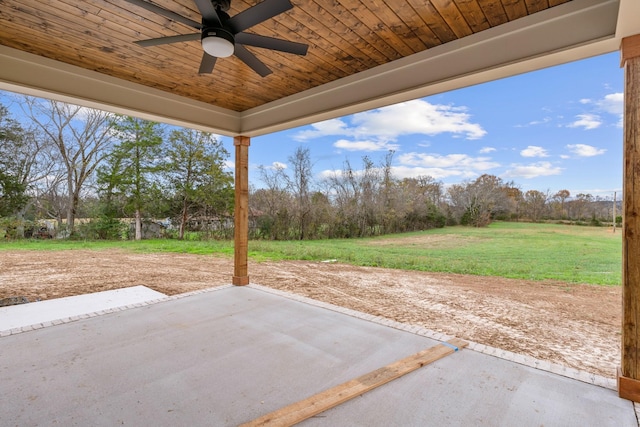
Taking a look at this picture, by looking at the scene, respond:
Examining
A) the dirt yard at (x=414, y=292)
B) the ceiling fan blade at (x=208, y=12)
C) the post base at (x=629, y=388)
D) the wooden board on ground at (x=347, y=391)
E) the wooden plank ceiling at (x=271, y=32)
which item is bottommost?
the dirt yard at (x=414, y=292)

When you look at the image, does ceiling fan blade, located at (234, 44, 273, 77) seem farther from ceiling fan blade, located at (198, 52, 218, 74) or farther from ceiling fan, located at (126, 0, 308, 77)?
ceiling fan blade, located at (198, 52, 218, 74)

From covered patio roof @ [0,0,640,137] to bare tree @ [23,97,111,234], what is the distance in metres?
6.26

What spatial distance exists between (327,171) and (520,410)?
7951 mm

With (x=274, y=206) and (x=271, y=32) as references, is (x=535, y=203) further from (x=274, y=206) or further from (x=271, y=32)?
(x=274, y=206)

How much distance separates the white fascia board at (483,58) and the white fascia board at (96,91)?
1.50m

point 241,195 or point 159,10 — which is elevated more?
point 159,10

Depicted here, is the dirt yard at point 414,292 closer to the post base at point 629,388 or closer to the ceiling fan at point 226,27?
the post base at point 629,388

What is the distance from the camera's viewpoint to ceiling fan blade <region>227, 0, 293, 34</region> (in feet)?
5.11

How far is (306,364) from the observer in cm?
231

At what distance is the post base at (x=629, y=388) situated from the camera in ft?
6.00

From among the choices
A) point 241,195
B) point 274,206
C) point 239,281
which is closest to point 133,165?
point 274,206

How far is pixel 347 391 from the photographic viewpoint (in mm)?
1920

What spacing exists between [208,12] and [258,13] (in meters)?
0.28

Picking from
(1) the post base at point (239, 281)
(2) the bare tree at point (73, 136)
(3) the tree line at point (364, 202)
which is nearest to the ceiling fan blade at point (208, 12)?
(1) the post base at point (239, 281)
